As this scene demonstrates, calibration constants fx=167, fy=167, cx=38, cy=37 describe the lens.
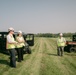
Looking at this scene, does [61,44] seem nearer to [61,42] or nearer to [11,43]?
[61,42]

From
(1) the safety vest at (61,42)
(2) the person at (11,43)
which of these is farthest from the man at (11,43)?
(1) the safety vest at (61,42)

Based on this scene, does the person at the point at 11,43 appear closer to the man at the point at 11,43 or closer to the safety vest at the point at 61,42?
the man at the point at 11,43

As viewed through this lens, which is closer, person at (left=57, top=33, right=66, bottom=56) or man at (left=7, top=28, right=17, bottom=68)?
man at (left=7, top=28, right=17, bottom=68)

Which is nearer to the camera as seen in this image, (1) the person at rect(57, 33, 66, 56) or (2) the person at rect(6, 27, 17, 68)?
(2) the person at rect(6, 27, 17, 68)

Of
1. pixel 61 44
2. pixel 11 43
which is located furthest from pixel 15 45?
pixel 61 44

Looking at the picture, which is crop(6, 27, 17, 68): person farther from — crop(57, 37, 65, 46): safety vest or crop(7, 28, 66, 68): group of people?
crop(57, 37, 65, 46): safety vest

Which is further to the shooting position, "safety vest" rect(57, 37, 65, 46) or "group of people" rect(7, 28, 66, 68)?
"safety vest" rect(57, 37, 65, 46)

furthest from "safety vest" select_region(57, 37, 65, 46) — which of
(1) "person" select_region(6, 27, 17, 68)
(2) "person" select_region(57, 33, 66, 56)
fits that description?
(1) "person" select_region(6, 27, 17, 68)

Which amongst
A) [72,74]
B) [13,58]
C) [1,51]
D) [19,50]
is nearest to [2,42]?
[1,51]

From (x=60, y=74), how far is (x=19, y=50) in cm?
402

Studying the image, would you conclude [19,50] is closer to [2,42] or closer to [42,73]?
[42,73]

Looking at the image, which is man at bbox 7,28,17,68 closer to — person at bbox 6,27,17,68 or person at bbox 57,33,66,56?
person at bbox 6,27,17,68

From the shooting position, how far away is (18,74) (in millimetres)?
8227

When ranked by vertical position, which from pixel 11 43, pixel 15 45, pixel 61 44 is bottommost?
pixel 61 44
